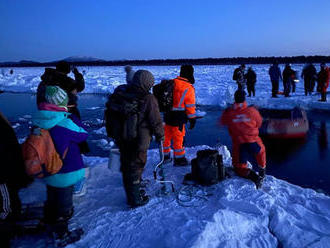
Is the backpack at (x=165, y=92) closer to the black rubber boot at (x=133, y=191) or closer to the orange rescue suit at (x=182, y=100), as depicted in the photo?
the orange rescue suit at (x=182, y=100)

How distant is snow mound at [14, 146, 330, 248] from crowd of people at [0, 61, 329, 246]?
0.71ft

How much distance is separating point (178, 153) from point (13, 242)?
2.61 metres

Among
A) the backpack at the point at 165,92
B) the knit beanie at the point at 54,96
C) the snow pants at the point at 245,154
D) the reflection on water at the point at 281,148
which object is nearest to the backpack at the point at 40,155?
the knit beanie at the point at 54,96

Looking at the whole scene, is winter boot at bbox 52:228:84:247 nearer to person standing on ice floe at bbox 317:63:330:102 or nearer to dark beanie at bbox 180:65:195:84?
dark beanie at bbox 180:65:195:84

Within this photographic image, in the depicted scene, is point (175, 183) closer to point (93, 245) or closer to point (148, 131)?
point (148, 131)

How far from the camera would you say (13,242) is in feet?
Result: 9.17

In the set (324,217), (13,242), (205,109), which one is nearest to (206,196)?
(324,217)

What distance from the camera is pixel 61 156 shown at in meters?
2.50

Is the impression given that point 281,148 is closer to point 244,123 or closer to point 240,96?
point 244,123

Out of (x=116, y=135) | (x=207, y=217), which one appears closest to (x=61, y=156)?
(x=116, y=135)

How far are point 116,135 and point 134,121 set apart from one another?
10.2 inches

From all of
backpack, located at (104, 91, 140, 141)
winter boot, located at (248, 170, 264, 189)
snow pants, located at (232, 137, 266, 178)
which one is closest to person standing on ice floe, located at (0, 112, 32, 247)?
backpack, located at (104, 91, 140, 141)

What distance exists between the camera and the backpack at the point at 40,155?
2.28 m

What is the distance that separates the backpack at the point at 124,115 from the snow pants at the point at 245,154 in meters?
1.71
